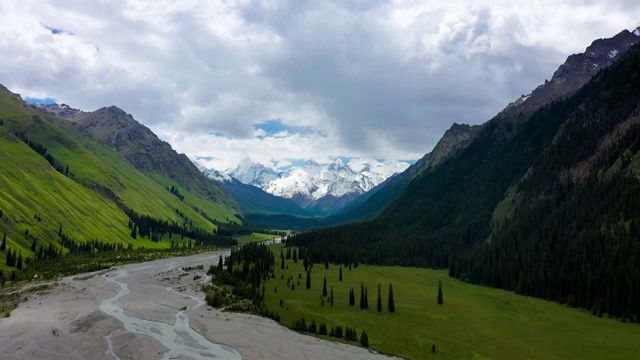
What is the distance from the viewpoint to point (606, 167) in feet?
631

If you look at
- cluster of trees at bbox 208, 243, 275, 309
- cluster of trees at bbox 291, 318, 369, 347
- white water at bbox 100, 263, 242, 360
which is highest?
cluster of trees at bbox 208, 243, 275, 309

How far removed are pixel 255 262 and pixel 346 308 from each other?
7675 cm

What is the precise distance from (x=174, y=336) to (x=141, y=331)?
296 inches

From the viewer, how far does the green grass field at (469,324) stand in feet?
271

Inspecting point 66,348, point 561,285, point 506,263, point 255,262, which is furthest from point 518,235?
point 66,348

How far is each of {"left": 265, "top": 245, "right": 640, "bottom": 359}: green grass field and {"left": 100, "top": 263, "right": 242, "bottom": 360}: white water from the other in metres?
21.6

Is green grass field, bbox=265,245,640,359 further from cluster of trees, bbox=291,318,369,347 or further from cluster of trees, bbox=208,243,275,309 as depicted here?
cluster of trees, bbox=208,243,275,309

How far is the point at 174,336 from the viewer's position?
282 ft

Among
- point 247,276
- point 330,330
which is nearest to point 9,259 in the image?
point 247,276

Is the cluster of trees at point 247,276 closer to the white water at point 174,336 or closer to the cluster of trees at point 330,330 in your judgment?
the white water at point 174,336

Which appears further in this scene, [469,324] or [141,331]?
[469,324]

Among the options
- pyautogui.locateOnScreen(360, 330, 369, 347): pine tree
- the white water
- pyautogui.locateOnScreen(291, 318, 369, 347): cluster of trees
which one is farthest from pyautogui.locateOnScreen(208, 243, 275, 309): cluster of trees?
pyautogui.locateOnScreen(360, 330, 369, 347): pine tree

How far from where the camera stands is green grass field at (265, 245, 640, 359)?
82.6m

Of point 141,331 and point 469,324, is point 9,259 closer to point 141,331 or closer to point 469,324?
point 141,331
